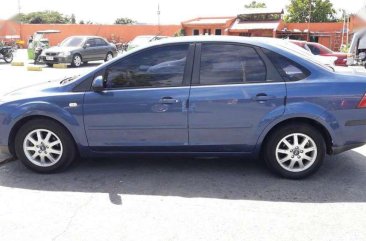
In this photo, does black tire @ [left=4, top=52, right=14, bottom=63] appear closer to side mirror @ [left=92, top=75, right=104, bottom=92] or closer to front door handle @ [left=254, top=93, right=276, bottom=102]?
side mirror @ [left=92, top=75, right=104, bottom=92]

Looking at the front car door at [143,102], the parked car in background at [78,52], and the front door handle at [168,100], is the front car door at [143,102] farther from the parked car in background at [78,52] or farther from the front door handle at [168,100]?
the parked car in background at [78,52]

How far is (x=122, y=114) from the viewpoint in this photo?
441 cm

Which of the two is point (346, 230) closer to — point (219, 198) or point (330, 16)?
point (219, 198)

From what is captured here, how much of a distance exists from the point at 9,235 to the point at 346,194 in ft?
10.4

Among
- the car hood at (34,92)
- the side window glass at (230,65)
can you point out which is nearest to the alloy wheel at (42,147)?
the car hood at (34,92)

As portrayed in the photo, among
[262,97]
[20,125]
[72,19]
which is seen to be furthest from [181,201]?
[72,19]

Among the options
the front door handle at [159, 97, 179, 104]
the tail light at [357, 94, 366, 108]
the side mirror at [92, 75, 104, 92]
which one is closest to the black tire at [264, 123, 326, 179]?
the tail light at [357, 94, 366, 108]

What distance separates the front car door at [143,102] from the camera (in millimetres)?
4363

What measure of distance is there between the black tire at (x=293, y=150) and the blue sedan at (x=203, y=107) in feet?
0.04

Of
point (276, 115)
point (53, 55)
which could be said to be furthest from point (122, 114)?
point (53, 55)

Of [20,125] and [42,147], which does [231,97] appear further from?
[20,125]

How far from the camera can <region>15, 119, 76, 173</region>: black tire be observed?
15.0 ft

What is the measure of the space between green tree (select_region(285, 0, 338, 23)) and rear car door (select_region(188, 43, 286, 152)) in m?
49.4

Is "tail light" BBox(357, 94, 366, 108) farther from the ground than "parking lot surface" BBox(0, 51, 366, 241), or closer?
farther from the ground
